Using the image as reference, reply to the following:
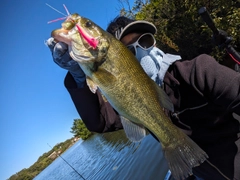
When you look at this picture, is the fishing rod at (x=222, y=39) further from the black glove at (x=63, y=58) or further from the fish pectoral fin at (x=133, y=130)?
the black glove at (x=63, y=58)

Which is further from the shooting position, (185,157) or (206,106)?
(206,106)

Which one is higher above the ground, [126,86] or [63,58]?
[63,58]

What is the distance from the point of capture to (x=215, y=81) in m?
2.04

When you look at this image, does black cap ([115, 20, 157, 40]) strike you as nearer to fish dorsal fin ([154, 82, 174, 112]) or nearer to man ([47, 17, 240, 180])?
man ([47, 17, 240, 180])

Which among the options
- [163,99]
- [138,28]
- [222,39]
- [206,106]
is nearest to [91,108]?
[163,99]

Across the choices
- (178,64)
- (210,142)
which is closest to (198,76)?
(178,64)

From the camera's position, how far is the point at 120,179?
1346 cm

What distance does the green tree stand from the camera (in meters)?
65.6

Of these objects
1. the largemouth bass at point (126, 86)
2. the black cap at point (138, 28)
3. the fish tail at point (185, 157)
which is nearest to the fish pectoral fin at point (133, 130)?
the largemouth bass at point (126, 86)

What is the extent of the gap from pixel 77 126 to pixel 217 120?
66963 mm

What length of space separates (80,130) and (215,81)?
220 ft

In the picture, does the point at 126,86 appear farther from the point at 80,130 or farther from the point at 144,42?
the point at 80,130

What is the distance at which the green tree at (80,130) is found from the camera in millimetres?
65625

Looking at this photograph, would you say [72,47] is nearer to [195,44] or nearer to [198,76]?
[198,76]
